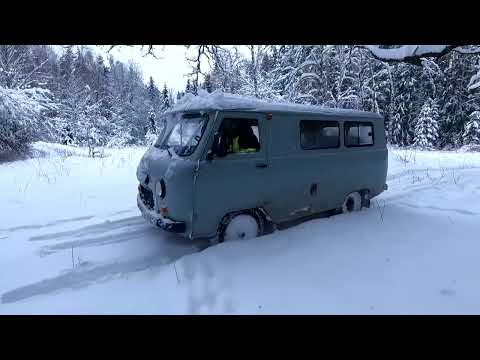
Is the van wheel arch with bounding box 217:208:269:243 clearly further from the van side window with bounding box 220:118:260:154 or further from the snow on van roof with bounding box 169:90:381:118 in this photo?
the snow on van roof with bounding box 169:90:381:118

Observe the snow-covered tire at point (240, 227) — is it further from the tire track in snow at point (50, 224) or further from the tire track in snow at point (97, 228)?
the tire track in snow at point (50, 224)

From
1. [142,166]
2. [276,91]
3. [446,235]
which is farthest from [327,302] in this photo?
[276,91]

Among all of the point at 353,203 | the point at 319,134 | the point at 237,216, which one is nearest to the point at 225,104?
the point at 237,216

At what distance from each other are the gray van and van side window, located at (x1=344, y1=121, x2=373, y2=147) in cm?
4

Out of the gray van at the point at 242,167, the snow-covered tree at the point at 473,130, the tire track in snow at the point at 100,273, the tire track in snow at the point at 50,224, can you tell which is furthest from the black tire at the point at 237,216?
the snow-covered tree at the point at 473,130

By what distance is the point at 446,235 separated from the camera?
519 cm

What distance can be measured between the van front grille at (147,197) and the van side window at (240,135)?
1.54m

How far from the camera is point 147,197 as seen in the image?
17.7 feet

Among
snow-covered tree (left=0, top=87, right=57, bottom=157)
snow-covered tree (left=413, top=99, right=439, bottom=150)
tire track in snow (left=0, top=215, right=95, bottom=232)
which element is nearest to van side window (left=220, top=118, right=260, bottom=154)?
tire track in snow (left=0, top=215, right=95, bottom=232)

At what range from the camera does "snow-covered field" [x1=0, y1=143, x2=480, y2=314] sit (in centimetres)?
338

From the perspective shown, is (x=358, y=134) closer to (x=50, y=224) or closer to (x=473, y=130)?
(x=50, y=224)
